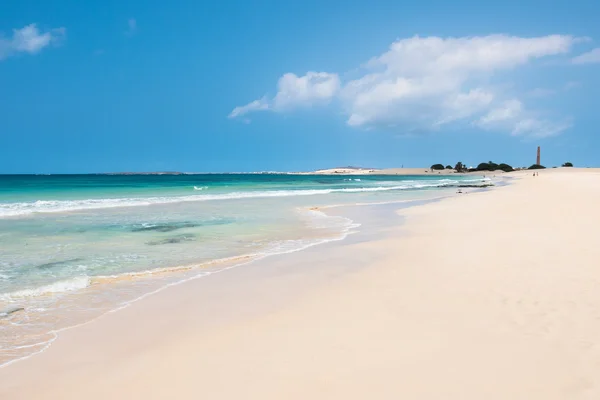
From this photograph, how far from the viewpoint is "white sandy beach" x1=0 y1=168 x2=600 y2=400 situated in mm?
2994

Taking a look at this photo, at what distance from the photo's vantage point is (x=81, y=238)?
1096cm

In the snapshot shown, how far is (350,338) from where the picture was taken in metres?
3.79

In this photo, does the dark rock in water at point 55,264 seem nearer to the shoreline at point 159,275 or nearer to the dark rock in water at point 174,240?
the shoreline at point 159,275

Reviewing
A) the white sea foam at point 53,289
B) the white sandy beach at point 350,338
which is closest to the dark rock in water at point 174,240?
the white sea foam at point 53,289

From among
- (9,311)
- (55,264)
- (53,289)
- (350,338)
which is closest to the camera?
(350,338)

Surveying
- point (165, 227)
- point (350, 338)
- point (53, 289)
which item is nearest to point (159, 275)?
point (53, 289)

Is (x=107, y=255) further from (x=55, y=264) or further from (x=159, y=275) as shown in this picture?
(x=159, y=275)

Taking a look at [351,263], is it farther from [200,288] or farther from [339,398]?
[339,398]

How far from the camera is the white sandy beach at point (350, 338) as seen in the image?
299 centimetres

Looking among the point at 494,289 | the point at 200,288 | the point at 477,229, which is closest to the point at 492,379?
the point at 494,289

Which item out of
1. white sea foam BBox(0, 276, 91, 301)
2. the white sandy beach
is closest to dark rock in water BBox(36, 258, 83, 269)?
white sea foam BBox(0, 276, 91, 301)

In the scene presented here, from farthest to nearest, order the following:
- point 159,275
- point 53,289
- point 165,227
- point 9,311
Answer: point 165,227
point 159,275
point 53,289
point 9,311

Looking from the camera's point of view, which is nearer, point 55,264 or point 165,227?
point 55,264

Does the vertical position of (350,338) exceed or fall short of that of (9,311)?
it exceeds it
